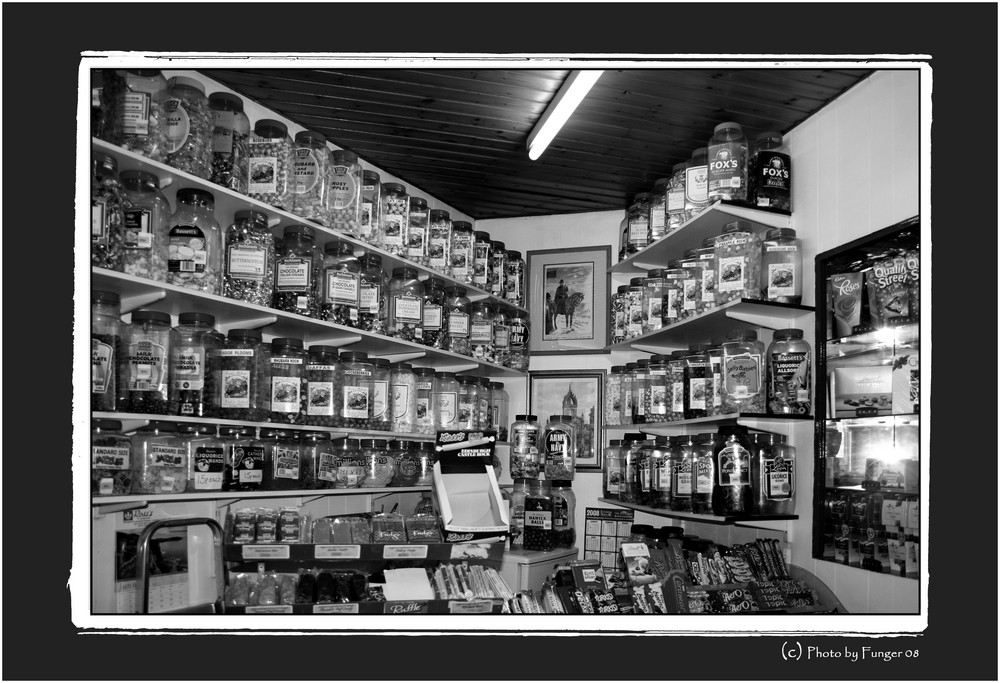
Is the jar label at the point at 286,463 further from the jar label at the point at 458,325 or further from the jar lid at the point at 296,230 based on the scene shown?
the jar label at the point at 458,325

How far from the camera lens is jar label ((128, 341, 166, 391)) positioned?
9.21ft

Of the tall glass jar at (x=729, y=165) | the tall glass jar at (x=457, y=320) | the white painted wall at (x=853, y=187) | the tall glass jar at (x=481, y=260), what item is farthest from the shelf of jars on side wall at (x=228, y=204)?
the white painted wall at (x=853, y=187)

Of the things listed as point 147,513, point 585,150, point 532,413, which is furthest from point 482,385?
point 147,513

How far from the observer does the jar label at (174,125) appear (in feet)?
9.57

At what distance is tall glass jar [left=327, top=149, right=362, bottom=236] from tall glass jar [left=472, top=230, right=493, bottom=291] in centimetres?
111

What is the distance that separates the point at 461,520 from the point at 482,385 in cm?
119

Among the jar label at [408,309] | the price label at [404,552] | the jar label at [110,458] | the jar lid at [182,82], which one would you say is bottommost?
the price label at [404,552]

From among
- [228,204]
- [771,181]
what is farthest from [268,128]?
[771,181]

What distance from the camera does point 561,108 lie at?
11.8ft

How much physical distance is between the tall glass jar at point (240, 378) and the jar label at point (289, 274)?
244mm

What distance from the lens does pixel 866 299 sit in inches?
124

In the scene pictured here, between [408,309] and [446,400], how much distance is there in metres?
0.61

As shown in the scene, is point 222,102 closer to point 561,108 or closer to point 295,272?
point 295,272

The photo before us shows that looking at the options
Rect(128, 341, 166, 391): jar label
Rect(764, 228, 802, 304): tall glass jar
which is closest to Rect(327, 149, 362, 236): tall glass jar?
Rect(128, 341, 166, 391): jar label
